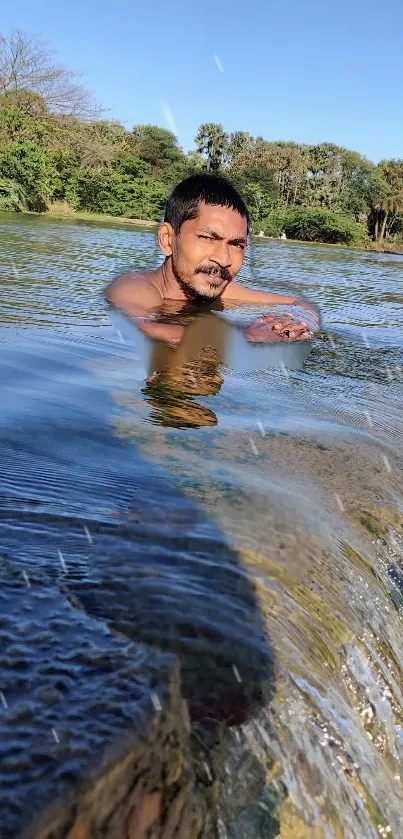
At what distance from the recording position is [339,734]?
1095 mm

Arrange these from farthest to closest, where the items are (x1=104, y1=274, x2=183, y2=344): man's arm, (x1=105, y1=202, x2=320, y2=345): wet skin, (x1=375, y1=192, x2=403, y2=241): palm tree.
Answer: (x1=375, y1=192, x2=403, y2=241): palm tree < (x1=105, y1=202, x2=320, y2=345): wet skin < (x1=104, y1=274, x2=183, y2=344): man's arm

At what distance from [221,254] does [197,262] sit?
0.48 feet

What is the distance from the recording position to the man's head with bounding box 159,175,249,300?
13.7 ft

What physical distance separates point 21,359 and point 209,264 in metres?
1.65

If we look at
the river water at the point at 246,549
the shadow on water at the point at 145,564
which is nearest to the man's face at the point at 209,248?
the river water at the point at 246,549

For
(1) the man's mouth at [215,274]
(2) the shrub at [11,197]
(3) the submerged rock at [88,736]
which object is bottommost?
(2) the shrub at [11,197]

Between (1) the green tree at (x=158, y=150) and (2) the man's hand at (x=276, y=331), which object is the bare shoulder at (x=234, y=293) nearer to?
(2) the man's hand at (x=276, y=331)

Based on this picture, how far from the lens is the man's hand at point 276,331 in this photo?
4215 mm

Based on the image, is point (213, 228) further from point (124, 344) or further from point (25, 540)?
point (25, 540)

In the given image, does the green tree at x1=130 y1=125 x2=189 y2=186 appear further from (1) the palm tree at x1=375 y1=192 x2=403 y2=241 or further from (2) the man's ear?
(2) the man's ear

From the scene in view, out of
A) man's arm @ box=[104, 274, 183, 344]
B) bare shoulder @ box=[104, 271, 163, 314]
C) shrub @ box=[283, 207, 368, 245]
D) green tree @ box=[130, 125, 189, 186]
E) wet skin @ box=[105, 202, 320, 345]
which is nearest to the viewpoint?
man's arm @ box=[104, 274, 183, 344]

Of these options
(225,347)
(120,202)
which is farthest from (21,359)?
(120,202)

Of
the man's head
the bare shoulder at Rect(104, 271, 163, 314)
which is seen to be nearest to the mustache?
the man's head

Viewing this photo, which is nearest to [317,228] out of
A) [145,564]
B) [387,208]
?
[387,208]
